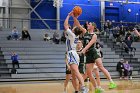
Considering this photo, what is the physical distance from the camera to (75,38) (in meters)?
9.10

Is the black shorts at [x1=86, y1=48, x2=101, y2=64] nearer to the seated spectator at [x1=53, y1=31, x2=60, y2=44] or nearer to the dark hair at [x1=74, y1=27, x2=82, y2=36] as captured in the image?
the dark hair at [x1=74, y1=27, x2=82, y2=36]

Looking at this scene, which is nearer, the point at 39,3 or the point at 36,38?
the point at 36,38

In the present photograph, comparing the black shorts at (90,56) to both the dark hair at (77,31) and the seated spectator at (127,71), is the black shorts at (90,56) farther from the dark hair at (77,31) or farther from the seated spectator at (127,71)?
the seated spectator at (127,71)

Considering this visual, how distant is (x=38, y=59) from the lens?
78.3 ft

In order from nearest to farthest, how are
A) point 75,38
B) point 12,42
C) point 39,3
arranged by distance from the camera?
point 75,38
point 12,42
point 39,3

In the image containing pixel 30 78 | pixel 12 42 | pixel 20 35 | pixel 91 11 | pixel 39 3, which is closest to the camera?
pixel 30 78

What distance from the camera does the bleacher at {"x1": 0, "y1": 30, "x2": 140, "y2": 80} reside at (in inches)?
877

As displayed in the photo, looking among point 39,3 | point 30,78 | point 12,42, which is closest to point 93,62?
point 30,78

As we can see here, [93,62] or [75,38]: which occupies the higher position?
[75,38]

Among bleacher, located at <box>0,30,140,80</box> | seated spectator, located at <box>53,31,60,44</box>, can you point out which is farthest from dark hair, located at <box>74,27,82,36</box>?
seated spectator, located at <box>53,31,60,44</box>

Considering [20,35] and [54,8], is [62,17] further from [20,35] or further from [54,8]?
[20,35]

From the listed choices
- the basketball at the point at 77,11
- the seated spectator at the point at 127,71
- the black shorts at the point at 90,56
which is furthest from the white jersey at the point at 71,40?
the seated spectator at the point at 127,71

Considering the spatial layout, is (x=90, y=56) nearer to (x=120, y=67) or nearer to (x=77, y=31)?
(x=77, y=31)

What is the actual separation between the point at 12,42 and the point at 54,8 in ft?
26.2
